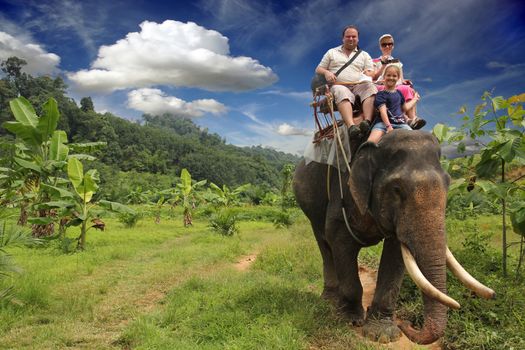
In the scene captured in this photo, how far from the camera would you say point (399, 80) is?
4.30m

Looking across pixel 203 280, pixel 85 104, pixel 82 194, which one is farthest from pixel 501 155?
pixel 85 104

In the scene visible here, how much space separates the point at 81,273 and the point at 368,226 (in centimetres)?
590

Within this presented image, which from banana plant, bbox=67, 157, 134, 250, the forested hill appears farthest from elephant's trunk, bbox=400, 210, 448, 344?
the forested hill

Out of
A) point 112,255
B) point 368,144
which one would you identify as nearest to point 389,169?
point 368,144

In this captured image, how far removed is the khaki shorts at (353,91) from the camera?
4.33m

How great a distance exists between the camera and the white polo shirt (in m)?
4.66

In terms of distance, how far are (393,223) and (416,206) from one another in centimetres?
35

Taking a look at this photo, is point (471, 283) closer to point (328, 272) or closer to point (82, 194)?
point (328, 272)

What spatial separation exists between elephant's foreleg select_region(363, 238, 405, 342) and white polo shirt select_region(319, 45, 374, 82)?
6.24 feet

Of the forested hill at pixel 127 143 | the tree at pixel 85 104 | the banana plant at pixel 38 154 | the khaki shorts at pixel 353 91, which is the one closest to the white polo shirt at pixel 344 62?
the khaki shorts at pixel 353 91

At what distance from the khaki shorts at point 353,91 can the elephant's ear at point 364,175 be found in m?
0.77

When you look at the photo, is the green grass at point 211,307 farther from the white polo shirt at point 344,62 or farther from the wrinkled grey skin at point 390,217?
the white polo shirt at point 344,62

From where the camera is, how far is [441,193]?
128 inches

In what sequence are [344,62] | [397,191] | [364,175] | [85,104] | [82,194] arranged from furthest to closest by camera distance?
1. [85,104]
2. [82,194]
3. [344,62]
4. [364,175]
5. [397,191]
